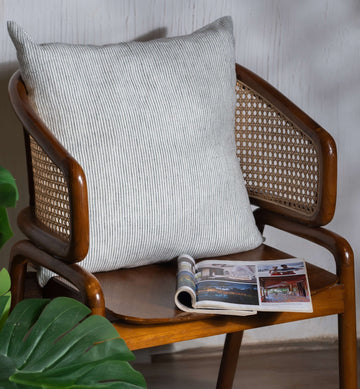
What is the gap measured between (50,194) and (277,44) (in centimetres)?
86

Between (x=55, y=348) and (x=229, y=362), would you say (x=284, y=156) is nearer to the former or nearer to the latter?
(x=229, y=362)

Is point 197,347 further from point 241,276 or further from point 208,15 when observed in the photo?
point 208,15

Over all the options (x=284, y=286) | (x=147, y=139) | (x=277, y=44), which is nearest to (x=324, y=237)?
(x=284, y=286)

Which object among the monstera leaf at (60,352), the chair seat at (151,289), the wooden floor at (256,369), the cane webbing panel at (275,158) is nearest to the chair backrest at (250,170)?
the cane webbing panel at (275,158)

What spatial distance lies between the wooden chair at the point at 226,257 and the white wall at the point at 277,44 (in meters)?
0.25

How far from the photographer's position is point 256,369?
2.02 m

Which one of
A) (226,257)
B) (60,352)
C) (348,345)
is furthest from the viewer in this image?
(226,257)

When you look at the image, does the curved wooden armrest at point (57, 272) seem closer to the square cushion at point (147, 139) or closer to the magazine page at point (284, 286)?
the square cushion at point (147, 139)

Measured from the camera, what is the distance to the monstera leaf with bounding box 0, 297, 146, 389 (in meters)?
0.96

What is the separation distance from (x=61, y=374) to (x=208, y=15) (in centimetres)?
120

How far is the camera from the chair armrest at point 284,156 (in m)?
1.54

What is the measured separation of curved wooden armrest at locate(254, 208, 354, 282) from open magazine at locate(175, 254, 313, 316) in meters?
0.07

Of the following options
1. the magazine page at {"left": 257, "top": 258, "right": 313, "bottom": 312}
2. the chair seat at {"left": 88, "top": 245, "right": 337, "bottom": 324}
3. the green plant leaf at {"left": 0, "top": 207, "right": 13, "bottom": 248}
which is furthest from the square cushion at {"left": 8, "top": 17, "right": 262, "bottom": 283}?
the green plant leaf at {"left": 0, "top": 207, "right": 13, "bottom": 248}

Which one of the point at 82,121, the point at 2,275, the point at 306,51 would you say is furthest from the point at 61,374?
the point at 306,51
